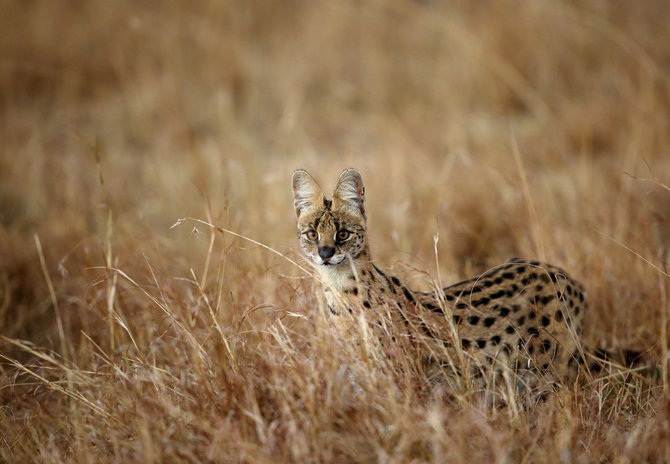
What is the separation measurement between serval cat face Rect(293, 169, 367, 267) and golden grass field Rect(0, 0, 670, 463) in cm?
18

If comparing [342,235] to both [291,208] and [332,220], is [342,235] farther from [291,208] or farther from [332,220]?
[291,208]

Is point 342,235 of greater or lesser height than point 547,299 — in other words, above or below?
above

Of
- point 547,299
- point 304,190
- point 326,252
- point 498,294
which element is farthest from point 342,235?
point 547,299

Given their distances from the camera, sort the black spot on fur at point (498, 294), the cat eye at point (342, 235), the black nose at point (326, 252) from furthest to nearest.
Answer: the black spot on fur at point (498, 294) < the cat eye at point (342, 235) < the black nose at point (326, 252)

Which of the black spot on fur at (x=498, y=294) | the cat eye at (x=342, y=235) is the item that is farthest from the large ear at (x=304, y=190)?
the black spot on fur at (x=498, y=294)

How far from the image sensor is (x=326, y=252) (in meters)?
2.59

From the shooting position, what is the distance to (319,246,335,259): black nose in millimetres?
2586

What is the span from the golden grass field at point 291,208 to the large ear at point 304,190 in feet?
0.97

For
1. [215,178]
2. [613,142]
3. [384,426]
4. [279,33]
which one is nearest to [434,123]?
[613,142]

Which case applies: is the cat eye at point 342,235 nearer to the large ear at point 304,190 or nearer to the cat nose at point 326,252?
the cat nose at point 326,252

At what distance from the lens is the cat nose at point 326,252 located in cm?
259

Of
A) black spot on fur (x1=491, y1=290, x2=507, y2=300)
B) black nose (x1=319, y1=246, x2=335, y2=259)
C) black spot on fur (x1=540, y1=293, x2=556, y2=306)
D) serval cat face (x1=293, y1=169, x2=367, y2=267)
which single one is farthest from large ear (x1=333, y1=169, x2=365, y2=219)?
black spot on fur (x1=540, y1=293, x2=556, y2=306)

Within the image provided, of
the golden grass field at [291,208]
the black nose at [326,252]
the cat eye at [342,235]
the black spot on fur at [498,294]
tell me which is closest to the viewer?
the golden grass field at [291,208]

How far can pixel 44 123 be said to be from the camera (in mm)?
7492
